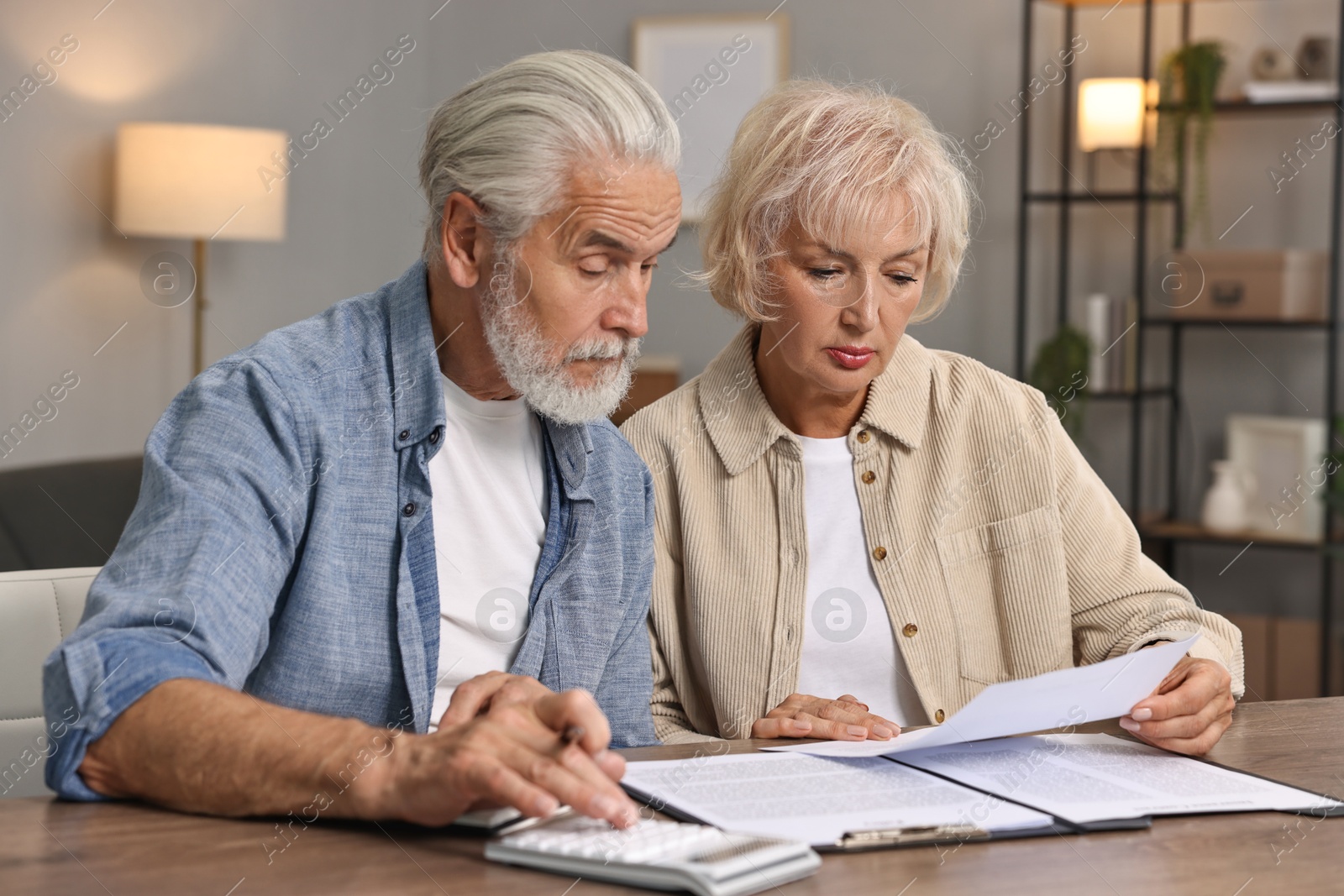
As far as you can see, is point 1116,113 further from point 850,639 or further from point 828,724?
point 828,724

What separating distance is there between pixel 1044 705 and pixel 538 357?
2.05ft

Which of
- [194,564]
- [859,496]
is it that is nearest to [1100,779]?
[859,496]

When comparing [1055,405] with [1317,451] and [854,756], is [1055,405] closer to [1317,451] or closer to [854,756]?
[1317,451]

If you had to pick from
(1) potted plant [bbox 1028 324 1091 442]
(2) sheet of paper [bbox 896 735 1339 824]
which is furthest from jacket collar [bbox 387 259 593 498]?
(1) potted plant [bbox 1028 324 1091 442]

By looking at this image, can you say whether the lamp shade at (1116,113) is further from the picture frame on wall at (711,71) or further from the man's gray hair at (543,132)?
the man's gray hair at (543,132)

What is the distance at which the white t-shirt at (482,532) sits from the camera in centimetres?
148

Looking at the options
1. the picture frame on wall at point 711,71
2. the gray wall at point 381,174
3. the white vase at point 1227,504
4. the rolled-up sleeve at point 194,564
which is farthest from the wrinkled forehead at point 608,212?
the picture frame on wall at point 711,71

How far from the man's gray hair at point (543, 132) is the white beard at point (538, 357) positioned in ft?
0.21

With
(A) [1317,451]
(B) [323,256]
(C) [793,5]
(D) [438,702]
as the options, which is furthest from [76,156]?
(A) [1317,451]

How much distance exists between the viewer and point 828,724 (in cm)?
138

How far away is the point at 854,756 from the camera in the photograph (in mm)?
1254

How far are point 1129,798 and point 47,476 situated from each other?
1838mm

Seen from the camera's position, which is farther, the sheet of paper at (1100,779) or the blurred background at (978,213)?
→ the blurred background at (978,213)

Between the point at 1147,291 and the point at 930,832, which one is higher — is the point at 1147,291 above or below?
above
